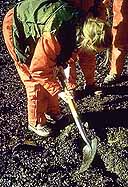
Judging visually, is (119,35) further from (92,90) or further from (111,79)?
(92,90)

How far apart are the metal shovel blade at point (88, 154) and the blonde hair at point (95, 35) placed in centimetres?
93

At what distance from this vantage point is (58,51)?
13.7ft

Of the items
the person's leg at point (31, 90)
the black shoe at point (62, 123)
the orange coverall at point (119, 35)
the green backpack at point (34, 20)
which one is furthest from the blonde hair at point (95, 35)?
the black shoe at point (62, 123)

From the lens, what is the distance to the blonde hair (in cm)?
395

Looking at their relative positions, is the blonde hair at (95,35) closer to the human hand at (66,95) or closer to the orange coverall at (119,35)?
the human hand at (66,95)

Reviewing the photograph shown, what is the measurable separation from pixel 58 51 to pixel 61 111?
1.23 m

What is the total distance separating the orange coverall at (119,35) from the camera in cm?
503

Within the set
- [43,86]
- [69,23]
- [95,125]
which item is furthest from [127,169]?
[69,23]

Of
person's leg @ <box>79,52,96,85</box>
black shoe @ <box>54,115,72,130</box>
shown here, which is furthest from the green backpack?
black shoe @ <box>54,115,72,130</box>

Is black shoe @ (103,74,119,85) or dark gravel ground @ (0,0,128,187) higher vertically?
black shoe @ (103,74,119,85)

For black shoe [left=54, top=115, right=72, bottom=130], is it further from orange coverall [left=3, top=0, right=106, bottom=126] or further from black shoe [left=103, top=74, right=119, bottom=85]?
black shoe [left=103, top=74, right=119, bottom=85]

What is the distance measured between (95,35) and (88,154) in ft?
3.83

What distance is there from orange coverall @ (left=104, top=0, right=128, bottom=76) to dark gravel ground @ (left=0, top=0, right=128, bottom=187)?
23 centimetres

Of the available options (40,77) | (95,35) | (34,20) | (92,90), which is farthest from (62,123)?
(95,35)
